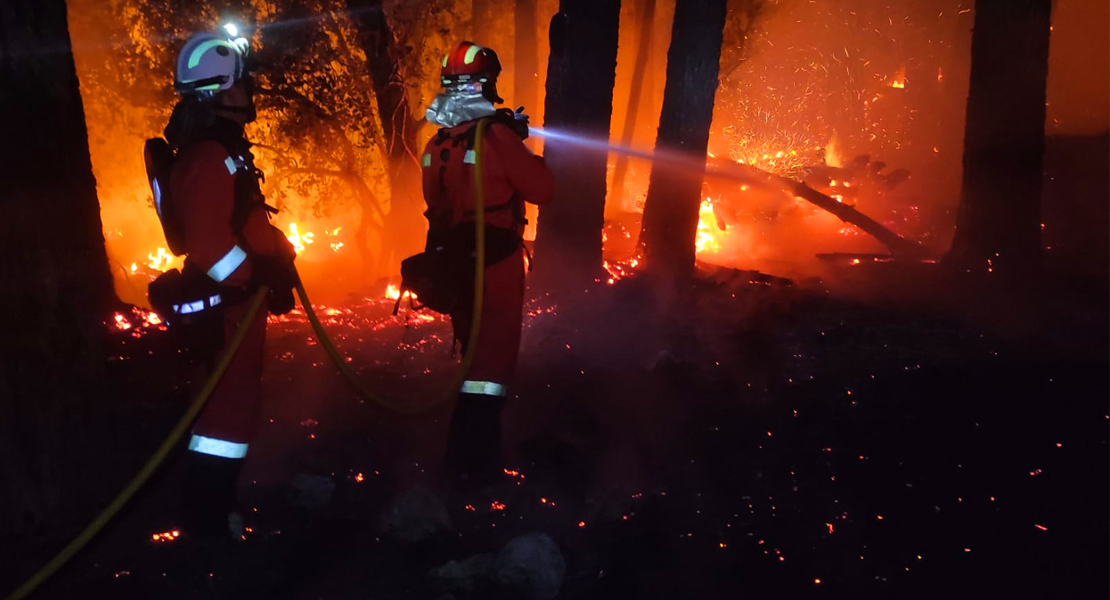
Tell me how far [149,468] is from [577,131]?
5026mm

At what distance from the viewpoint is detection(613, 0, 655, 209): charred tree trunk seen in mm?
17125

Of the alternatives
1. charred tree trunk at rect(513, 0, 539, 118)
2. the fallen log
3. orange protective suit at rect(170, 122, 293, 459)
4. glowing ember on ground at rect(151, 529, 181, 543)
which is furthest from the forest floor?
charred tree trunk at rect(513, 0, 539, 118)

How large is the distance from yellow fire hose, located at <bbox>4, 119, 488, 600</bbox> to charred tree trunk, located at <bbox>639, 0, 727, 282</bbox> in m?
4.31

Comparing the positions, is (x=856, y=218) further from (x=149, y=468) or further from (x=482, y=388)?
(x=149, y=468)

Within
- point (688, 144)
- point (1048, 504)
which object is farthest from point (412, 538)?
point (688, 144)

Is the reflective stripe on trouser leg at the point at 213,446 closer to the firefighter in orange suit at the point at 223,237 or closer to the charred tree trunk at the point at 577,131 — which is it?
the firefighter in orange suit at the point at 223,237

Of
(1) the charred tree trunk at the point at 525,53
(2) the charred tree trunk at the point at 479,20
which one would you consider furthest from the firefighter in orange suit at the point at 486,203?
(1) the charred tree trunk at the point at 525,53

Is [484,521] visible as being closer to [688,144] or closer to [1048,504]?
[1048,504]

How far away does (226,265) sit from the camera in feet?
10.6

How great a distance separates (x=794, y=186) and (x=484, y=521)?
8984 mm

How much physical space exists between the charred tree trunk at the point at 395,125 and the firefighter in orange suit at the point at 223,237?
712cm

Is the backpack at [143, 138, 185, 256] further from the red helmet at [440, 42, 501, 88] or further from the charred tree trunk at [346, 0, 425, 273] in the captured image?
the charred tree trunk at [346, 0, 425, 273]

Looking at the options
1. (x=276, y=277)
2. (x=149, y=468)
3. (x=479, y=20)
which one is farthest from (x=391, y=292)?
(x=479, y=20)

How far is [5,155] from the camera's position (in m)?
2.95
